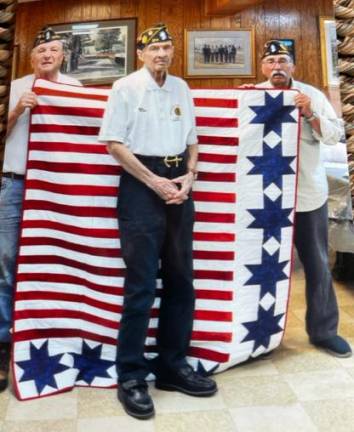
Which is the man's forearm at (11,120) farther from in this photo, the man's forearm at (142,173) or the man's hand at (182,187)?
the man's hand at (182,187)

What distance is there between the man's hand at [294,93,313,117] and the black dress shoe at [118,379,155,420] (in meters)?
0.69

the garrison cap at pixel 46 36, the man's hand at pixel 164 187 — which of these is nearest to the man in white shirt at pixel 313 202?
the man's hand at pixel 164 187

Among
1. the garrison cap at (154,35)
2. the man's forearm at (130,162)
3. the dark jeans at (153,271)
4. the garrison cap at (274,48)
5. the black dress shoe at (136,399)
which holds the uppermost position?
the garrison cap at (154,35)

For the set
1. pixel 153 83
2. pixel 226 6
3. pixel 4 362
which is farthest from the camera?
pixel 4 362

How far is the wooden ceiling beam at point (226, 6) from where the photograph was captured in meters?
0.82

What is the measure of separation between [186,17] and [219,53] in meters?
0.09

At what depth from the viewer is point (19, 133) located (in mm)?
963

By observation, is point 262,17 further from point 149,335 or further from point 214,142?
point 149,335

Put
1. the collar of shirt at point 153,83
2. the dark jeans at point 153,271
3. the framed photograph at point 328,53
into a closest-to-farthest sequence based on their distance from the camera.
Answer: the framed photograph at point 328,53
the collar of shirt at point 153,83
the dark jeans at point 153,271

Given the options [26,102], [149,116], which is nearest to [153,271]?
[149,116]

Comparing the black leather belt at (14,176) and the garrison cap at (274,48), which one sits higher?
the garrison cap at (274,48)

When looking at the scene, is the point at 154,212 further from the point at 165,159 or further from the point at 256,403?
the point at 256,403

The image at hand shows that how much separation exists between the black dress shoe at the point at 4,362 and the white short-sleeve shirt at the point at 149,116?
0.52m

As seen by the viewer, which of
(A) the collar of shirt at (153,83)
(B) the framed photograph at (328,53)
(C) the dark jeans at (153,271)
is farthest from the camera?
(C) the dark jeans at (153,271)
